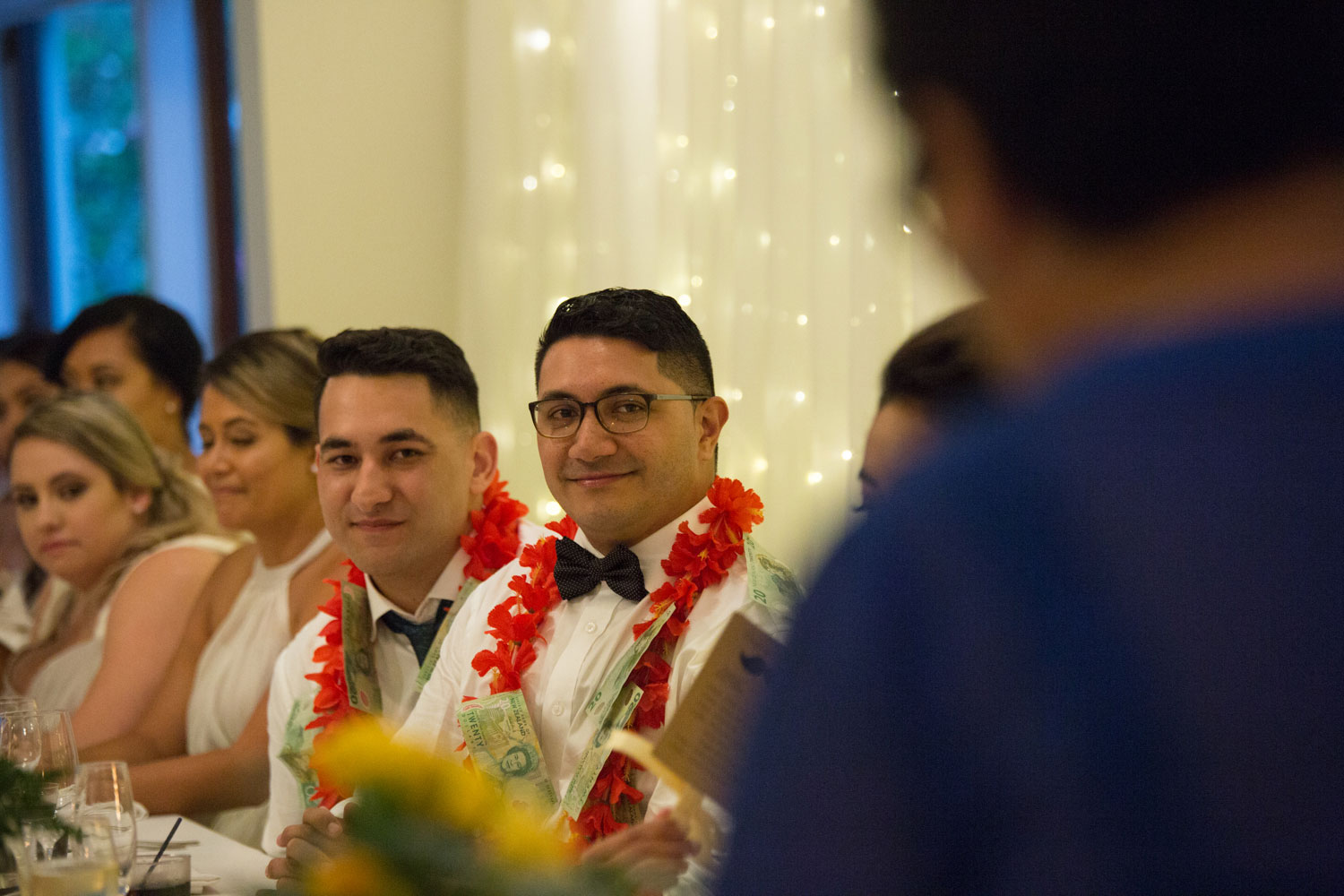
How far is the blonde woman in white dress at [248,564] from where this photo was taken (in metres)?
3.22

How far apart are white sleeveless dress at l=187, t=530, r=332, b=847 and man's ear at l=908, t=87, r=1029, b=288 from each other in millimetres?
2885

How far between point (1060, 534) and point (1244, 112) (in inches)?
7.8

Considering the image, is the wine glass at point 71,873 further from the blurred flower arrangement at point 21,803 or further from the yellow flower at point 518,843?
the yellow flower at point 518,843

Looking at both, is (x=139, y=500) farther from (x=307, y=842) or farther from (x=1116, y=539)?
(x=1116, y=539)

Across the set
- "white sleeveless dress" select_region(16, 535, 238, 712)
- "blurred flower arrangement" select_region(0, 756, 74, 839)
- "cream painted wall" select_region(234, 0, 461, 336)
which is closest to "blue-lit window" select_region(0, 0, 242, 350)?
"cream painted wall" select_region(234, 0, 461, 336)

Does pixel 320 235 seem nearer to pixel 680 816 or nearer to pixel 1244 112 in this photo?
pixel 680 816

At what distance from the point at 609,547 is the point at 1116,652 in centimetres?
187

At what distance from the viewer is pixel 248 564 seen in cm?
349

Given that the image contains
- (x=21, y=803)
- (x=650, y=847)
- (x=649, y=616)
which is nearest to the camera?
(x=650, y=847)

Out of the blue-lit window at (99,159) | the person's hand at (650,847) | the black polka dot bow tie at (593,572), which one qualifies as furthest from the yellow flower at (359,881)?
the blue-lit window at (99,159)

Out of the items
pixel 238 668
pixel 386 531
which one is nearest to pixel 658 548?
pixel 386 531

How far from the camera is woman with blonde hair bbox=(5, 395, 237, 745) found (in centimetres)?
349

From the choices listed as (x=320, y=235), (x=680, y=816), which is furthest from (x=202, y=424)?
(x=680, y=816)

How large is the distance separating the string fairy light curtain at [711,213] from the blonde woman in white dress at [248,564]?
1245 millimetres
